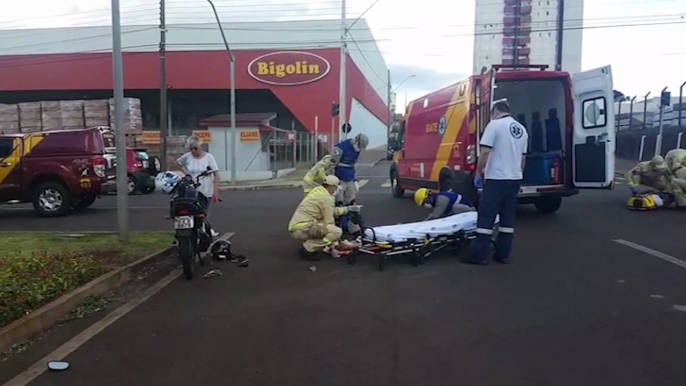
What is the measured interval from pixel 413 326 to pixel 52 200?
1130 cm

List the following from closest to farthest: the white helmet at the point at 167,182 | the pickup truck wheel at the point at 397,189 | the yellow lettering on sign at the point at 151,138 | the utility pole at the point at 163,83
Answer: the white helmet at the point at 167,182 < the pickup truck wheel at the point at 397,189 < the utility pole at the point at 163,83 < the yellow lettering on sign at the point at 151,138

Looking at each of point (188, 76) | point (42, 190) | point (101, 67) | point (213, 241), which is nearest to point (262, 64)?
point (188, 76)

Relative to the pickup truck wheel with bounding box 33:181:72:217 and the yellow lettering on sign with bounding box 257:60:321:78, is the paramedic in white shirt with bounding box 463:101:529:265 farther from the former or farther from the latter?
the yellow lettering on sign with bounding box 257:60:321:78

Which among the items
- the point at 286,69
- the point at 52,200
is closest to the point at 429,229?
the point at 52,200

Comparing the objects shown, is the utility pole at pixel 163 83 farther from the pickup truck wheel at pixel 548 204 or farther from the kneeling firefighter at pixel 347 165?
the pickup truck wheel at pixel 548 204

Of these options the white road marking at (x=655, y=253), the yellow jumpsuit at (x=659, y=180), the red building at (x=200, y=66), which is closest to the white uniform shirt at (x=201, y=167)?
the white road marking at (x=655, y=253)

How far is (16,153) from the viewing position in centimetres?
1446

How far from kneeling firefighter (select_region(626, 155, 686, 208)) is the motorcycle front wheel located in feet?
32.9

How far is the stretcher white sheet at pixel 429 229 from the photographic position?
8023mm

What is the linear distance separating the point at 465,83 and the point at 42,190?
30.0 feet

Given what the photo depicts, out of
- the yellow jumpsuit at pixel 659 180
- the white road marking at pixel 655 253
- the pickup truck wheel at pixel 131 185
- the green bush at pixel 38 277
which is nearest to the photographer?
the green bush at pixel 38 277

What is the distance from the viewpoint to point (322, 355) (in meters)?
4.78

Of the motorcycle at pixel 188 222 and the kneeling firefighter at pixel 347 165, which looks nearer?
the motorcycle at pixel 188 222

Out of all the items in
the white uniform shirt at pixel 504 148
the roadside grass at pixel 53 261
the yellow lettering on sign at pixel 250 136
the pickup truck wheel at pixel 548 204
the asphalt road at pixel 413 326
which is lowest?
the asphalt road at pixel 413 326
